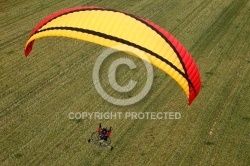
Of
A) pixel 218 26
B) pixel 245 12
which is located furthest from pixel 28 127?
pixel 245 12

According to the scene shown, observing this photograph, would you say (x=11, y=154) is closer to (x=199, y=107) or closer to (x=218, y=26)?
(x=199, y=107)

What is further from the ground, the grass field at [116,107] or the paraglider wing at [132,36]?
the paraglider wing at [132,36]

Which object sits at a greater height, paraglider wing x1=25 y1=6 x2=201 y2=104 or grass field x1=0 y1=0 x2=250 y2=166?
paraglider wing x1=25 y1=6 x2=201 y2=104

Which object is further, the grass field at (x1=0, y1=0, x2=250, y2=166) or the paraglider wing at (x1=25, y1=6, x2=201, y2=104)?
the grass field at (x1=0, y1=0, x2=250, y2=166)

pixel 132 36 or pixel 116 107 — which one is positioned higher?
pixel 132 36

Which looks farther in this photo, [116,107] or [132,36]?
Result: [116,107]
